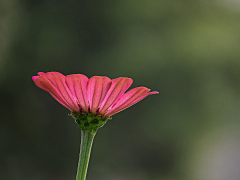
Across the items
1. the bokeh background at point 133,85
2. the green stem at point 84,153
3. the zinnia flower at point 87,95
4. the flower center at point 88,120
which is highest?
the bokeh background at point 133,85

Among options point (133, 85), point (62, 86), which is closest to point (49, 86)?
point (62, 86)

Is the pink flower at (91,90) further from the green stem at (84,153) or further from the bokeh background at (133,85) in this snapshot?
the bokeh background at (133,85)

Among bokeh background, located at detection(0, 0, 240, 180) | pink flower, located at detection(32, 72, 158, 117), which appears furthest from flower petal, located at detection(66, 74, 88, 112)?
bokeh background, located at detection(0, 0, 240, 180)

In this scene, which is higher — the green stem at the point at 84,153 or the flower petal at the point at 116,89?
the flower petal at the point at 116,89

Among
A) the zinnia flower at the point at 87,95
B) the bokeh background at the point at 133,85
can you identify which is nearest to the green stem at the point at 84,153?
the zinnia flower at the point at 87,95

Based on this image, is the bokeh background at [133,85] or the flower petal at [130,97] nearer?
the flower petal at [130,97]

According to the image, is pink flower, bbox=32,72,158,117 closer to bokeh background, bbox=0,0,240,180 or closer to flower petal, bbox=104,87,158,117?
flower petal, bbox=104,87,158,117

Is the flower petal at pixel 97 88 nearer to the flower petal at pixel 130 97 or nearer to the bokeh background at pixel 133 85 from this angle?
the flower petal at pixel 130 97
